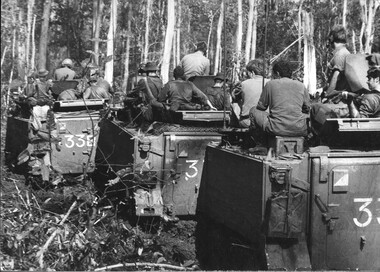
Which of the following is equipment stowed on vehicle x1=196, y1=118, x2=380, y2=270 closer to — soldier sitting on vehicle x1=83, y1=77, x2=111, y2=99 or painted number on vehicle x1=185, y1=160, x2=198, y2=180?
painted number on vehicle x1=185, y1=160, x2=198, y2=180

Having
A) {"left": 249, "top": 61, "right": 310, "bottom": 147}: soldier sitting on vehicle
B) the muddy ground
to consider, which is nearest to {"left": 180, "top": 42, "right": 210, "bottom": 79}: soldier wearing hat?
the muddy ground

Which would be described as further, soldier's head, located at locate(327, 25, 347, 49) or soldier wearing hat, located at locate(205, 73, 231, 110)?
soldier wearing hat, located at locate(205, 73, 231, 110)

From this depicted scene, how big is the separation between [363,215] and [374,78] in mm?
1457

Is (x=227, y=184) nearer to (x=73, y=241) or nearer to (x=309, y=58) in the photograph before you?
(x=73, y=241)

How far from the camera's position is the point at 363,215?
7.09m

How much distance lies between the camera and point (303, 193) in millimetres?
7055

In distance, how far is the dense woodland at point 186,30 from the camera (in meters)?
31.3

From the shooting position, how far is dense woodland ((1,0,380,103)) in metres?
31.3

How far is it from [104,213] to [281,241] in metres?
1.87

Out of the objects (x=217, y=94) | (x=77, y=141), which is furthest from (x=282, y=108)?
(x=77, y=141)

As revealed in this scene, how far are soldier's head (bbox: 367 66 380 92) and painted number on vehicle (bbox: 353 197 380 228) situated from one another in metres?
1.28

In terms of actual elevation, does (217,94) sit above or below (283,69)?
below

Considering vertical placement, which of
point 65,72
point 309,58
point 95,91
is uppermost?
point 309,58

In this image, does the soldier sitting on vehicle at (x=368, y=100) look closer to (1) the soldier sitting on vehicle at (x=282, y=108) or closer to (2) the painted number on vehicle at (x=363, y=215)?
(1) the soldier sitting on vehicle at (x=282, y=108)
